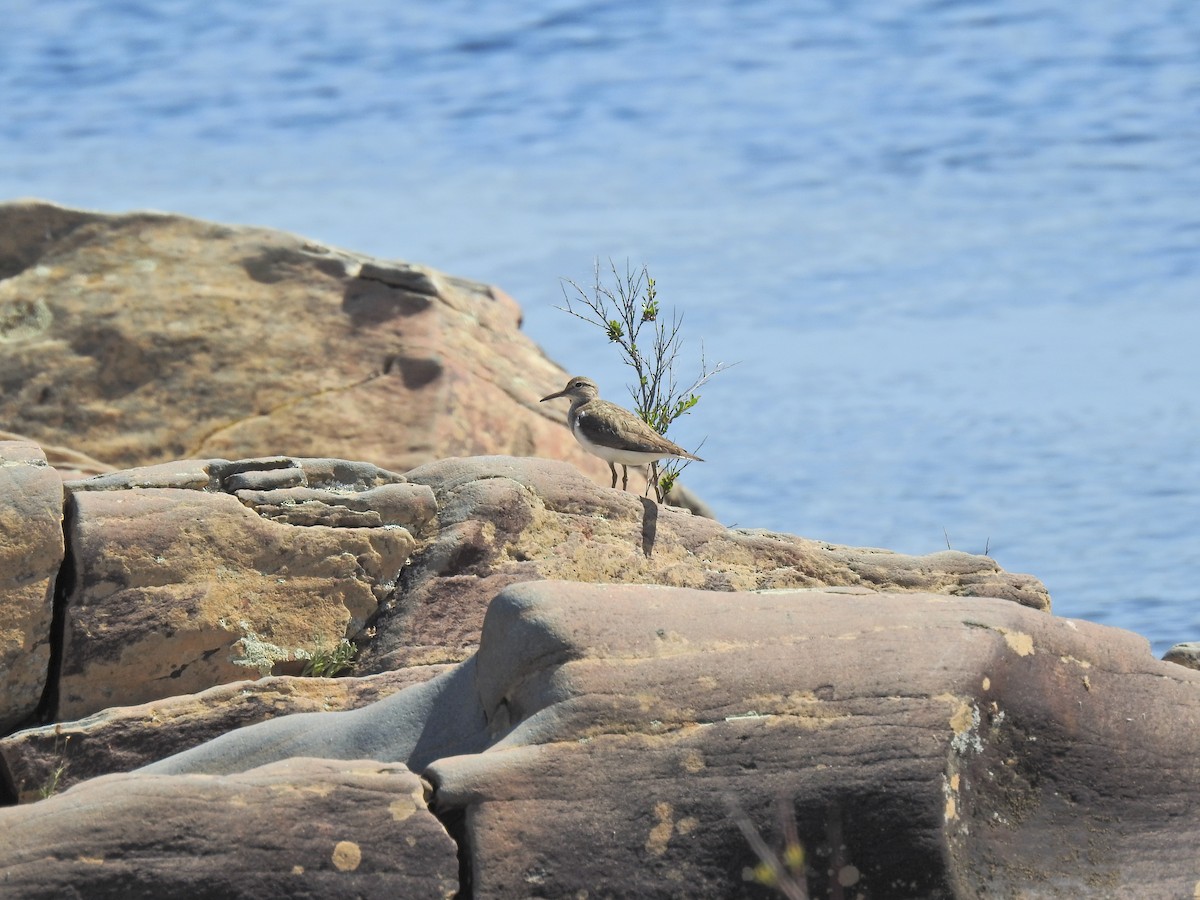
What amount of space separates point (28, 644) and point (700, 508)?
789cm

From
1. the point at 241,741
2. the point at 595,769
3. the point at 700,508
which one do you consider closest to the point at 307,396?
the point at 700,508

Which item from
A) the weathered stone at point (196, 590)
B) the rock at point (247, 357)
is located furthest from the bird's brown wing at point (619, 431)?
the rock at point (247, 357)

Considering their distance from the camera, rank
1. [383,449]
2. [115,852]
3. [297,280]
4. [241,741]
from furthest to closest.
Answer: [297,280], [383,449], [241,741], [115,852]

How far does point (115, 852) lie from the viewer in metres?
6.89

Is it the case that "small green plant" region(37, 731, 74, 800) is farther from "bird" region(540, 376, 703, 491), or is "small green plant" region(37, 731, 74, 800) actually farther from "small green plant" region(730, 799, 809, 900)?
"bird" region(540, 376, 703, 491)

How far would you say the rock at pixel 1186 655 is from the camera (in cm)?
1008

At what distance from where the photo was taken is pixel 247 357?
13.8 m

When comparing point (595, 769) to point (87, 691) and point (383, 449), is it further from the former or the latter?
point (383, 449)

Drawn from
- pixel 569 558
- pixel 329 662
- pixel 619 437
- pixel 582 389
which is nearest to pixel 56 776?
pixel 329 662

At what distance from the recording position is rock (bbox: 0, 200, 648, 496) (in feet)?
44.2

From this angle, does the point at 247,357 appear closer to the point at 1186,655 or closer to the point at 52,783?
the point at 52,783

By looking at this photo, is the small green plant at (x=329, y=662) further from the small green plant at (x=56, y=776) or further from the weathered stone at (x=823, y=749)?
the weathered stone at (x=823, y=749)

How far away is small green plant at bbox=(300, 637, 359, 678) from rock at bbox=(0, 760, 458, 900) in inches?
70.9

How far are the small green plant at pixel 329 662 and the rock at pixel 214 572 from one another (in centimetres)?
4
